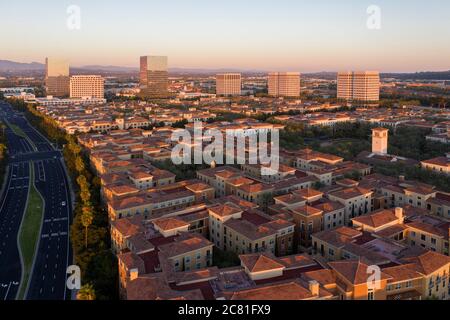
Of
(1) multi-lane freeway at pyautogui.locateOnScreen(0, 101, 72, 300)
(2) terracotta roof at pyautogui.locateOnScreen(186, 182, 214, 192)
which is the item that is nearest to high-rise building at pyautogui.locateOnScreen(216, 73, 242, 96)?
(1) multi-lane freeway at pyautogui.locateOnScreen(0, 101, 72, 300)

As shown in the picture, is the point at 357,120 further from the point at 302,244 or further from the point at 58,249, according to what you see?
the point at 58,249

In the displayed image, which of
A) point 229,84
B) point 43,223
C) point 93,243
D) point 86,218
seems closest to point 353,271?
point 93,243

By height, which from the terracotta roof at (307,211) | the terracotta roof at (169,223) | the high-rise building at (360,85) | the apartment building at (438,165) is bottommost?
the terracotta roof at (169,223)

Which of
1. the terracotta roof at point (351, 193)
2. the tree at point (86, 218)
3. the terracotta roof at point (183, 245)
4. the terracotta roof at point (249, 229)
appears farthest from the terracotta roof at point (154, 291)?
the terracotta roof at point (351, 193)

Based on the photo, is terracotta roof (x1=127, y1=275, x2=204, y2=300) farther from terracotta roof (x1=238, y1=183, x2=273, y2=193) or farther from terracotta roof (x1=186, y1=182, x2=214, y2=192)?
terracotta roof (x1=238, y1=183, x2=273, y2=193)

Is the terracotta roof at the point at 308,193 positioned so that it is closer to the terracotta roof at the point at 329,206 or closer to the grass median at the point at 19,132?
the terracotta roof at the point at 329,206

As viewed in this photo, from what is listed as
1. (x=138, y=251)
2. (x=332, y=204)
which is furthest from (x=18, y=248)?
(x=332, y=204)
